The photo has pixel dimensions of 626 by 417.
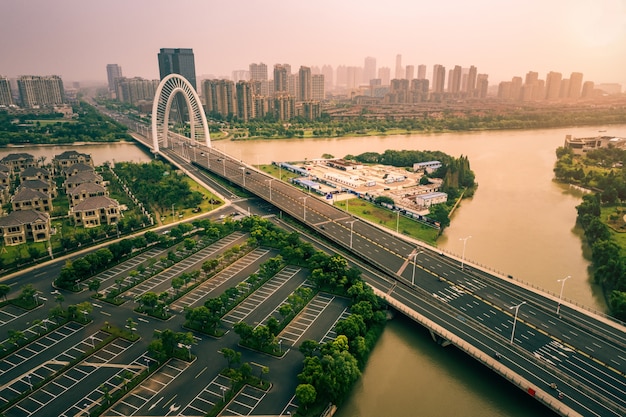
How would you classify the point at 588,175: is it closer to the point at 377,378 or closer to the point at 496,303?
the point at 496,303

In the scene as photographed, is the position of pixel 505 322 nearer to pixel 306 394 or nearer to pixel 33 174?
pixel 306 394

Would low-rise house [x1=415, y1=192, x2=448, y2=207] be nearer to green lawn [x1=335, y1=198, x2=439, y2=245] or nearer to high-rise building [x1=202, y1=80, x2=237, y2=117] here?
green lawn [x1=335, y1=198, x2=439, y2=245]

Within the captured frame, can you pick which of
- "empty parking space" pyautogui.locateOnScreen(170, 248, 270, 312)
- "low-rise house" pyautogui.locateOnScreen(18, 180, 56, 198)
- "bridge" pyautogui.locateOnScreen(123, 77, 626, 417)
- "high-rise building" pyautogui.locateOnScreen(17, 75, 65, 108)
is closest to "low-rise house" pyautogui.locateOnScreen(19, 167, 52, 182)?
"low-rise house" pyautogui.locateOnScreen(18, 180, 56, 198)

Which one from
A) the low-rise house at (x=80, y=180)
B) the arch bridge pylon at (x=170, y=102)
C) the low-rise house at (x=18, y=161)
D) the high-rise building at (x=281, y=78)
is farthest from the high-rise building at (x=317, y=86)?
the low-rise house at (x=80, y=180)

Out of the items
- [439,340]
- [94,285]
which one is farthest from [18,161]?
[439,340]

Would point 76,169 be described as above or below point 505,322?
above
